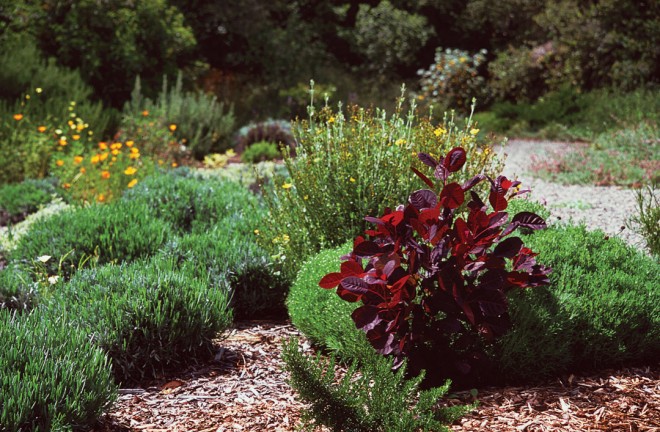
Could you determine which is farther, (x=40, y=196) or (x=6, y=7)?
(x=6, y=7)

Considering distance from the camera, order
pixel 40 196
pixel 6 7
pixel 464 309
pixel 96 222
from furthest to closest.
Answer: pixel 6 7
pixel 40 196
pixel 96 222
pixel 464 309

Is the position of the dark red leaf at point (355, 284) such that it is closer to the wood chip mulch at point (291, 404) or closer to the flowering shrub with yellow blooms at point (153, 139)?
the wood chip mulch at point (291, 404)

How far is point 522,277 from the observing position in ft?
9.93

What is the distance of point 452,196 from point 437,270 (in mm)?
326

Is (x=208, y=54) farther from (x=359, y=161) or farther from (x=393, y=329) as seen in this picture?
(x=393, y=329)

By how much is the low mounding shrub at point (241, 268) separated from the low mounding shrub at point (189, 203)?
27.7 inches

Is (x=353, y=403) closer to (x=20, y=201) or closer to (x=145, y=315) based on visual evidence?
(x=145, y=315)

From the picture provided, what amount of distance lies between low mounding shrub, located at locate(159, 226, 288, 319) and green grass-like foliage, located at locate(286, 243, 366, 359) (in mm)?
500

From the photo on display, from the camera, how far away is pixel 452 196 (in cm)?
291

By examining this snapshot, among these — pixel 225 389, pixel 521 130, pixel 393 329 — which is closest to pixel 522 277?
pixel 393 329

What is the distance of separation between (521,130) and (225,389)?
1135cm

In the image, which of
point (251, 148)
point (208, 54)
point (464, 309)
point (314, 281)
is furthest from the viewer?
point (208, 54)

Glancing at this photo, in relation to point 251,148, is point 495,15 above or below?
above

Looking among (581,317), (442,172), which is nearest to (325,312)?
(442,172)
